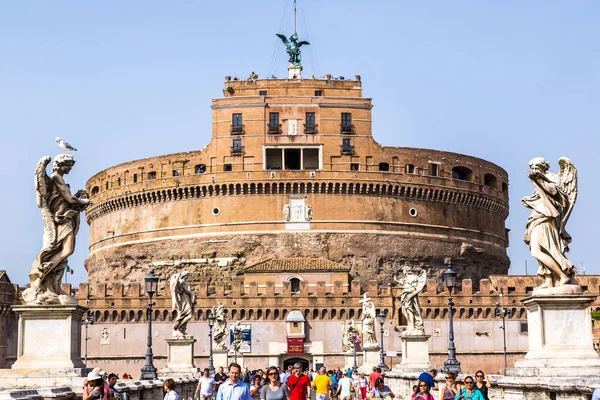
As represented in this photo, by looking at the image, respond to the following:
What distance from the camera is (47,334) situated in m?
10.1

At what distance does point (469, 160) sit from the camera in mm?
69125

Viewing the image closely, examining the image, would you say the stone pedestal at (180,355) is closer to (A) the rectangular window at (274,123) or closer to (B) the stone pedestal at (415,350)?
(B) the stone pedestal at (415,350)

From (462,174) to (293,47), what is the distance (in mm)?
15027

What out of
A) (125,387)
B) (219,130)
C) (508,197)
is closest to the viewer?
(125,387)

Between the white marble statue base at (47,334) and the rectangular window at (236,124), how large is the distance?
54.7 meters

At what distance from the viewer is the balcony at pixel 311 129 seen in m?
64.8

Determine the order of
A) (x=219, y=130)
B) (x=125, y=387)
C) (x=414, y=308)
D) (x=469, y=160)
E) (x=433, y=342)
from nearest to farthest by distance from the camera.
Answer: (x=125, y=387), (x=414, y=308), (x=433, y=342), (x=219, y=130), (x=469, y=160)

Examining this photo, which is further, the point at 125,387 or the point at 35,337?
the point at 125,387

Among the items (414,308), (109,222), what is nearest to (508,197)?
(109,222)

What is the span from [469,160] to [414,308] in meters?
45.1

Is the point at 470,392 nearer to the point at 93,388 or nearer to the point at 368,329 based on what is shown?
the point at 93,388

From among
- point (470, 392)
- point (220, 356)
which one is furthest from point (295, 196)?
point (470, 392)

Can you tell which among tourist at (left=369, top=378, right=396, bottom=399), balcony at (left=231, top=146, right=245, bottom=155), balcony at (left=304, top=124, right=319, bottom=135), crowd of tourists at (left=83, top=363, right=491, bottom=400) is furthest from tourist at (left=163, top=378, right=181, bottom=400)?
balcony at (left=304, top=124, right=319, bottom=135)

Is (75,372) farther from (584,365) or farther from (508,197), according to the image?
(508,197)
